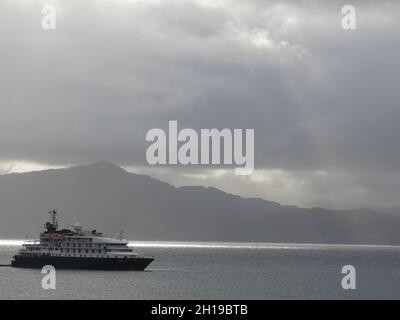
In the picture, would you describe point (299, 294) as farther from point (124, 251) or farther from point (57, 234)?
point (57, 234)

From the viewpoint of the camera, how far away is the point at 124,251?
153m

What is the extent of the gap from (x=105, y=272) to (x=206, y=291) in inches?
1163

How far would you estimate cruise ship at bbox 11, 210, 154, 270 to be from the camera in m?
150

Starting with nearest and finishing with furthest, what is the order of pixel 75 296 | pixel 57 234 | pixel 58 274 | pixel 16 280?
1. pixel 75 296
2. pixel 16 280
3. pixel 58 274
4. pixel 57 234

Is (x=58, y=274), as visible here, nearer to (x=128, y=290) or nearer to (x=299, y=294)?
(x=128, y=290)

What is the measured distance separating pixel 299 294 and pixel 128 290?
24.4m

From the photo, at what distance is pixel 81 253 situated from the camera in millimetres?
152875

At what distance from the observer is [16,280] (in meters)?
135

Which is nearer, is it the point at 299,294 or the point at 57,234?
the point at 299,294

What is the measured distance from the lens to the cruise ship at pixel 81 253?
494 ft
